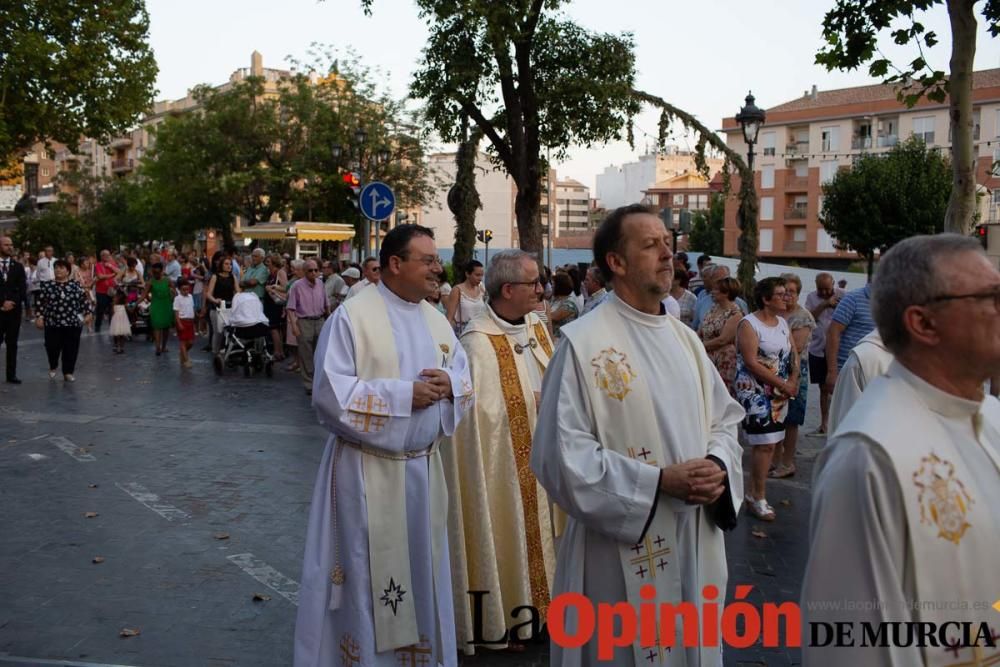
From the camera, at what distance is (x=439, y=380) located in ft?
14.0

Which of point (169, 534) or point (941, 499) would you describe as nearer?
point (941, 499)

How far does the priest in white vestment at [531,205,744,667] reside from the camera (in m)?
3.08

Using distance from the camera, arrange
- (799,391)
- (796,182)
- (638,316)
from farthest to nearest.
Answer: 1. (796,182)
2. (799,391)
3. (638,316)

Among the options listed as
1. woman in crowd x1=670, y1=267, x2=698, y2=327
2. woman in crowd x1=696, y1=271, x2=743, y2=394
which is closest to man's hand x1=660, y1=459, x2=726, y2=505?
woman in crowd x1=696, y1=271, x2=743, y2=394

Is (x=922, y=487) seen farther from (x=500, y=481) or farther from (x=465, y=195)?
(x=465, y=195)

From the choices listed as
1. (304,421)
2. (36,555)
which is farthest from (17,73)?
(36,555)

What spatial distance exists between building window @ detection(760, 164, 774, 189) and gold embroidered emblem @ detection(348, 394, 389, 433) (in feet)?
235

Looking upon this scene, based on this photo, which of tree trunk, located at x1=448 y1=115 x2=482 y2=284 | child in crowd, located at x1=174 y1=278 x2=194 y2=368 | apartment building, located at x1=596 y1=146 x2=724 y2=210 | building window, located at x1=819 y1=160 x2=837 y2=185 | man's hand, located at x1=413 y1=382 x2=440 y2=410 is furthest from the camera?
apartment building, located at x1=596 y1=146 x2=724 y2=210

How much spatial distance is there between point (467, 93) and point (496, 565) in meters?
10.4

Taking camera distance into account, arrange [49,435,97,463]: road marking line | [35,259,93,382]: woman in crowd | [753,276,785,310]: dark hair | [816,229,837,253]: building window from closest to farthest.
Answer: [753,276,785,310]: dark hair < [49,435,97,463]: road marking line < [35,259,93,382]: woman in crowd < [816,229,837,253]: building window

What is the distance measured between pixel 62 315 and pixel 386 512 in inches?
447

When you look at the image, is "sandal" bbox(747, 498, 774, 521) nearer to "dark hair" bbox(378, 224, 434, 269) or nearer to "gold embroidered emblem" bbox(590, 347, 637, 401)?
"dark hair" bbox(378, 224, 434, 269)

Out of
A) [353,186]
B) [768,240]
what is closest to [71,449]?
[353,186]

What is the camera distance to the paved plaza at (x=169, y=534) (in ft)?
15.8
